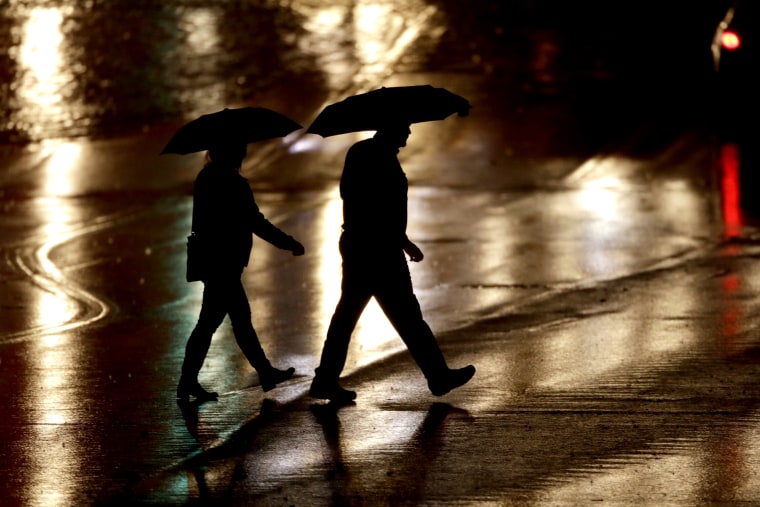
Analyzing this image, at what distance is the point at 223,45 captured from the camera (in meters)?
25.0

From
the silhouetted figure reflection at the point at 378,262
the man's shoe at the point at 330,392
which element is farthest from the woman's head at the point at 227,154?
the man's shoe at the point at 330,392

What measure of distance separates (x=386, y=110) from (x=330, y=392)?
1667 millimetres

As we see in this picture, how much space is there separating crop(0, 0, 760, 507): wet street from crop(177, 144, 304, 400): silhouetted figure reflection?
251mm

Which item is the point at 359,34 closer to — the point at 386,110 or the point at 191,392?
the point at 386,110

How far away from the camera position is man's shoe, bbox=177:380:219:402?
29.5ft

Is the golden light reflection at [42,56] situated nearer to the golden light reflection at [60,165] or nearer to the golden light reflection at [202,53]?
the golden light reflection at [202,53]

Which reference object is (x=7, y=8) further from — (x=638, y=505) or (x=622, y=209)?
(x=638, y=505)

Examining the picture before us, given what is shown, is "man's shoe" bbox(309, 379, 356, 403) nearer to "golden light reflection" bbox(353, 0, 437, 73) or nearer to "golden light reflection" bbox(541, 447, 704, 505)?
"golden light reflection" bbox(541, 447, 704, 505)

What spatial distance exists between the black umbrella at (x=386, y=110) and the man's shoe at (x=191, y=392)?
1.67 meters

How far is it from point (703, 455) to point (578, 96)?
13.9 metres

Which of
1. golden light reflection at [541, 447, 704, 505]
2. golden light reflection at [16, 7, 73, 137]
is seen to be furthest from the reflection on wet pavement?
golden light reflection at [541, 447, 704, 505]

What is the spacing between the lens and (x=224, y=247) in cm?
908

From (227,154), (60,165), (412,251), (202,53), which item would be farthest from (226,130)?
(202,53)

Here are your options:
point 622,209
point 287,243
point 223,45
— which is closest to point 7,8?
point 223,45
